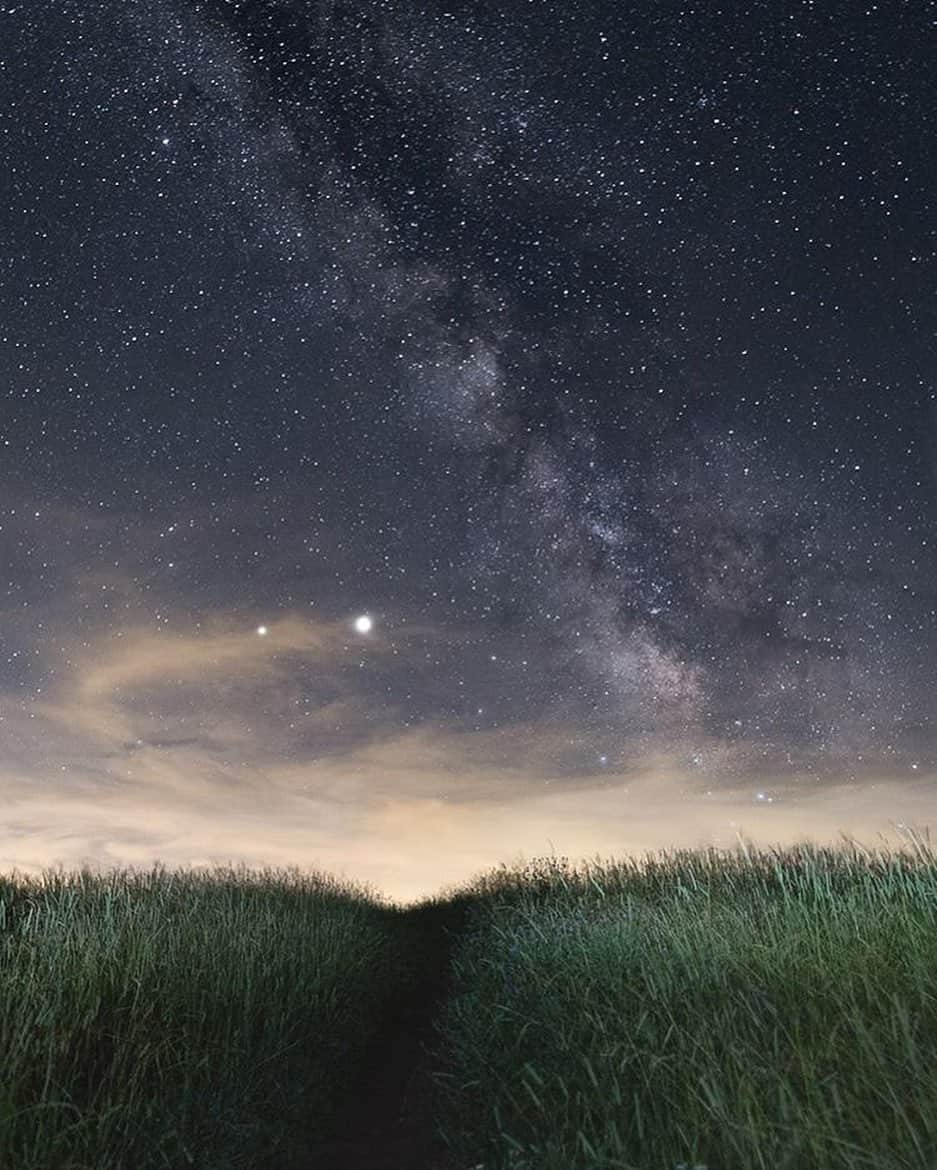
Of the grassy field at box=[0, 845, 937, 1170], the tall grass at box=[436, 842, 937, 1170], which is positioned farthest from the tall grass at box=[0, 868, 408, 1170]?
the tall grass at box=[436, 842, 937, 1170]

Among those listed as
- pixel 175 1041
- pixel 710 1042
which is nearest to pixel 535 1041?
pixel 175 1041

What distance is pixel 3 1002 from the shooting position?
4.86 m

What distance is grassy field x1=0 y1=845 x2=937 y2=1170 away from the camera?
3551 millimetres

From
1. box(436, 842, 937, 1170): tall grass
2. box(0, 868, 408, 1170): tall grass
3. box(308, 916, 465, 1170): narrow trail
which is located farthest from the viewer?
box(308, 916, 465, 1170): narrow trail

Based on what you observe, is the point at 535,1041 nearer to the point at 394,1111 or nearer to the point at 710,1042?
the point at 394,1111

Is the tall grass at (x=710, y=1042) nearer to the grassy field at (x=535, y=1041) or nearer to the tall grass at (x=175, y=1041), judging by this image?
the grassy field at (x=535, y=1041)

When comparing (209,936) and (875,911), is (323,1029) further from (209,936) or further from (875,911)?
(875,911)

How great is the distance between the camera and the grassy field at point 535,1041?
140 inches

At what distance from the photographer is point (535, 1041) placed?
594 centimetres

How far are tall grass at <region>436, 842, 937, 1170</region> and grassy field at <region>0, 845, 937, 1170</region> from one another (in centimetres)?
2

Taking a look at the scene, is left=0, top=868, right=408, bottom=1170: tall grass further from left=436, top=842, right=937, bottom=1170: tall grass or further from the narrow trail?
left=436, top=842, right=937, bottom=1170: tall grass

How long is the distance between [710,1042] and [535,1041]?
223cm

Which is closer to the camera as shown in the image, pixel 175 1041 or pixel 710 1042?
pixel 710 1042

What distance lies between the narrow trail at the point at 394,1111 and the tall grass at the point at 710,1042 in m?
0.22
